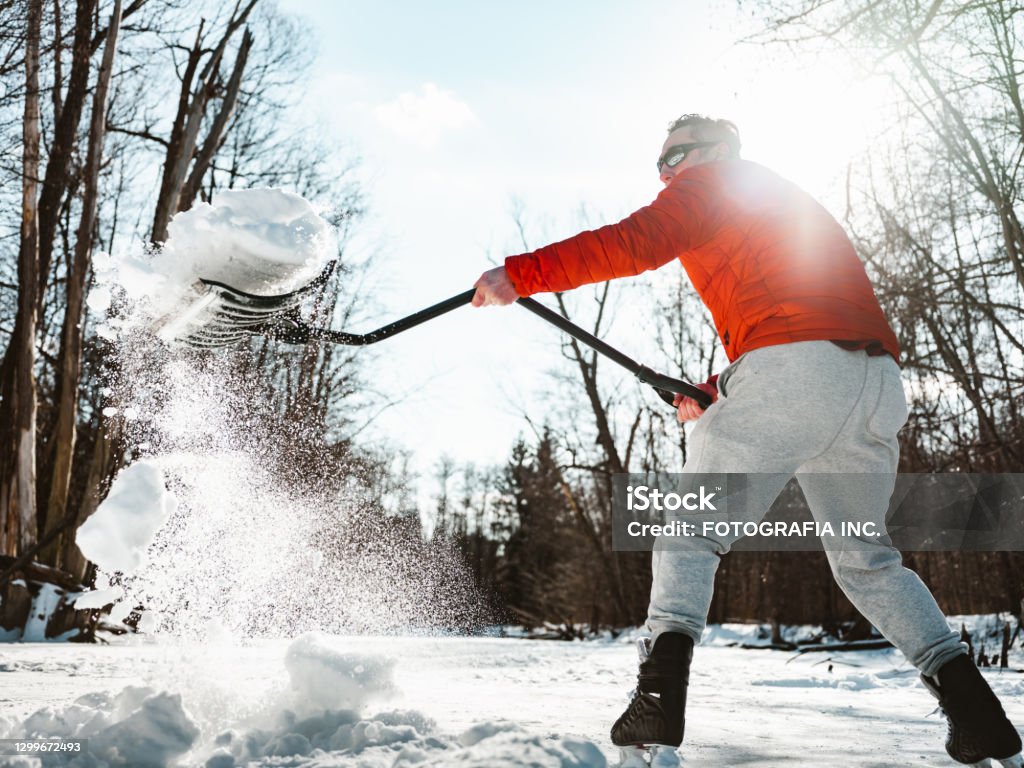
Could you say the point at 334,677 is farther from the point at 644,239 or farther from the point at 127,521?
the point at 644,239

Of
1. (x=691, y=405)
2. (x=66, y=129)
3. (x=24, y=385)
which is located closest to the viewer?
(x=691, y=405)

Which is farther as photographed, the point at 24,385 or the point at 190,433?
the point at 24,385

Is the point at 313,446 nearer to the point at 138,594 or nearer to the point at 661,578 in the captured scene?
the point at 138,594

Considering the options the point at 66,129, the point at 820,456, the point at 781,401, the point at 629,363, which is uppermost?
the point at 66,129

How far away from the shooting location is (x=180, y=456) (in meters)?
3.15

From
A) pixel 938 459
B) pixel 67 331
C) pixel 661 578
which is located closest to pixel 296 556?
pixel 67 331

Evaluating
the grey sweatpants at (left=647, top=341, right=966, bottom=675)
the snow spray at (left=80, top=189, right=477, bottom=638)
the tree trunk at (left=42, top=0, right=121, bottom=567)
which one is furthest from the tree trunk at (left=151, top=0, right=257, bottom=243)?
the grey sweatpants at (left=647, top=341, right=966, bottom=675)

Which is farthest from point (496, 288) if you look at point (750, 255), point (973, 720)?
point (973, 720)

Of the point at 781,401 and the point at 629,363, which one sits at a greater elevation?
the point at 629,363

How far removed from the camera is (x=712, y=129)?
2.13 meters

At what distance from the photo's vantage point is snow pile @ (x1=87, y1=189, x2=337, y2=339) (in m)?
2.38

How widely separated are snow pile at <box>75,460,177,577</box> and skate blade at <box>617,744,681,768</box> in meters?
1.69

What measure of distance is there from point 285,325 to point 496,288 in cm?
91

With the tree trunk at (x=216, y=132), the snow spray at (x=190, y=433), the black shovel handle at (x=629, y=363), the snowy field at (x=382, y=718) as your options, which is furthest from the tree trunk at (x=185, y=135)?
the black shovel handle at (x=629, y=363)
